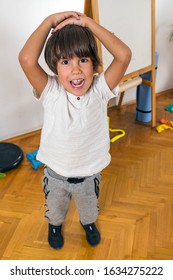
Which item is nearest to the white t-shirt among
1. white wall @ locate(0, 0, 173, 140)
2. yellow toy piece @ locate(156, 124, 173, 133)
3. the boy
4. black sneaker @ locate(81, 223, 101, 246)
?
the boy

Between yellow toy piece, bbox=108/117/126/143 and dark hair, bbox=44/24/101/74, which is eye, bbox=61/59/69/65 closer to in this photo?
dark hair, bbox=44/24/101/74

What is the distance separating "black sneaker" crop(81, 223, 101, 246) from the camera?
1.65 meters

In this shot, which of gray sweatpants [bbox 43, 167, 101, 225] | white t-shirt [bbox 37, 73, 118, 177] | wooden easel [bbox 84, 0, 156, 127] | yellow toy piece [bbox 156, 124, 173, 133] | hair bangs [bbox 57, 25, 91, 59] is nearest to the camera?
hair bangs [bbox 57, 25, 91, 59]

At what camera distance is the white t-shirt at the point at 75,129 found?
4.06ft

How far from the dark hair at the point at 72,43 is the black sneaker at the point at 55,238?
0.88 m

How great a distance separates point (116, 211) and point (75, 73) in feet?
3.27

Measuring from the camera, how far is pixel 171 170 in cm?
218

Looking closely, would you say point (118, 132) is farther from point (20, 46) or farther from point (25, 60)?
point (25, 60)

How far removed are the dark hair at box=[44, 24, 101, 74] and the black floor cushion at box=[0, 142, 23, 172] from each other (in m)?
1.17

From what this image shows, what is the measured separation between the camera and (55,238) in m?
1.64

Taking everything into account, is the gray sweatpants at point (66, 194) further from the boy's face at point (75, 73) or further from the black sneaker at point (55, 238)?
the boy's face at point (75, 73)

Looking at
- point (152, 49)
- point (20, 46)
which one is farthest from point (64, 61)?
point (152, 49)

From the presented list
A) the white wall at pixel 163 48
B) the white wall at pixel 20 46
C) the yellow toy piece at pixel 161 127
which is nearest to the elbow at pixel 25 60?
the white wall at pixel 20 46

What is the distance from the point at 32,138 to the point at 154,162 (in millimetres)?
966
